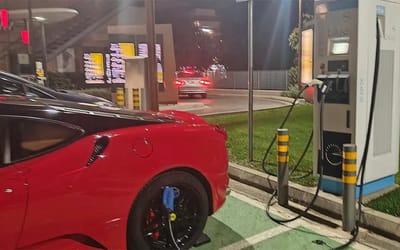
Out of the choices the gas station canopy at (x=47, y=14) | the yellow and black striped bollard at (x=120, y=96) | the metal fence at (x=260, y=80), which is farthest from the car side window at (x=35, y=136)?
the metal fence at (x=260, y=80)

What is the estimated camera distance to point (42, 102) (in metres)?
3.08

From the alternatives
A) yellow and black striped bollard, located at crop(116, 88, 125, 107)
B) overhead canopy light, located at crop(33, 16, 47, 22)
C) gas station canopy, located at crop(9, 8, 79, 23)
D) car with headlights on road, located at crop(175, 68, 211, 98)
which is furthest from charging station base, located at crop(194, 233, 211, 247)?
overhead canopy light, located at crop(33, 16, 47, 22)

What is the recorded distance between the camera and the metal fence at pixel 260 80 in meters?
27.4

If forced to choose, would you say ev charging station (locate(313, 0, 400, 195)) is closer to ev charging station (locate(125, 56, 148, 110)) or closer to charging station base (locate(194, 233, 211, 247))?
charging station base (locate(194, 233, 211, 247))

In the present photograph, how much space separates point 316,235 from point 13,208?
105 inches

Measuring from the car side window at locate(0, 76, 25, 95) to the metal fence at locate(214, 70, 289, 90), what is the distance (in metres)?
19.8

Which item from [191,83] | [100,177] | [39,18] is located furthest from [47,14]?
[100,177]

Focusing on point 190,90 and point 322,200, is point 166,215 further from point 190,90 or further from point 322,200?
point 190,90

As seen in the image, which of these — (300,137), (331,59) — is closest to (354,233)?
(331,59)

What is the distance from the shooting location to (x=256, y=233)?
13.1 ft

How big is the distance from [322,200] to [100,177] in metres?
2.62

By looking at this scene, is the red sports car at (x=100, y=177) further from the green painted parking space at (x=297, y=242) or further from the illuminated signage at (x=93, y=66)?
the illuminated signage at (x=93, y=66)

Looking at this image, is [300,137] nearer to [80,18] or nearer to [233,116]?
[233,116]

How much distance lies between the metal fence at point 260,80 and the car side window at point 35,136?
918 inches
